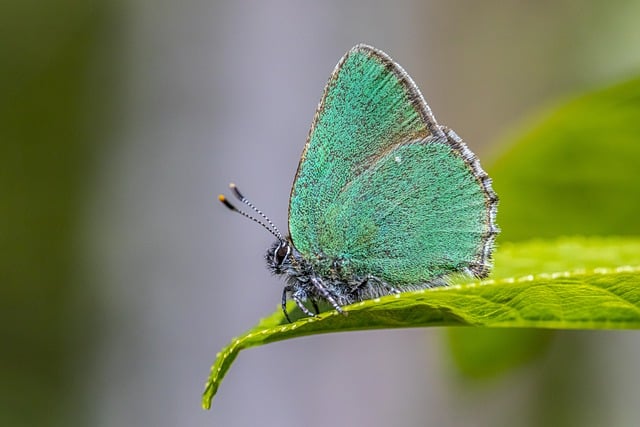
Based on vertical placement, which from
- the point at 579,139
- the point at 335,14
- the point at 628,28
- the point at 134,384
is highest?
the point at 335,14

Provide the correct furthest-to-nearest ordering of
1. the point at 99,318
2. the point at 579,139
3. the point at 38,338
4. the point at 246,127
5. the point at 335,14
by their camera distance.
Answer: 1. the point at 38,338
2. the point at 99,318
3. the point at 335,14
4. the point at 246,127
5. the point at 579,139

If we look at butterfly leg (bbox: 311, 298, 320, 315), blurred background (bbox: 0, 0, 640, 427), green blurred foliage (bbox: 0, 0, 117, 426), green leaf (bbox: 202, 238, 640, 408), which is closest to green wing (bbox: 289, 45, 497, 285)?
butterfly leg (bbox: 311, 298, 320, 315)

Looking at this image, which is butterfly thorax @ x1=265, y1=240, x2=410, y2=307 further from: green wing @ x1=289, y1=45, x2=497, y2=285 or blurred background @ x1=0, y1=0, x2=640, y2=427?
blurred background @ x1=0, y1=0, x2=640, y2=427

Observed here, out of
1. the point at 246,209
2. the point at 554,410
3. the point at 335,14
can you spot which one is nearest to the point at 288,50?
the point at 335,14

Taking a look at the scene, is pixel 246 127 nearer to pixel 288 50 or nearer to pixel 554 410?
pixel 288 50

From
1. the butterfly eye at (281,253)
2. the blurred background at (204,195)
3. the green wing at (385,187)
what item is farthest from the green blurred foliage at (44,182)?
the green wing at (385,187)

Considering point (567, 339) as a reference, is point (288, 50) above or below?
above

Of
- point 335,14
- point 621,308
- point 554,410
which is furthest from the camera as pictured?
point 335,14
